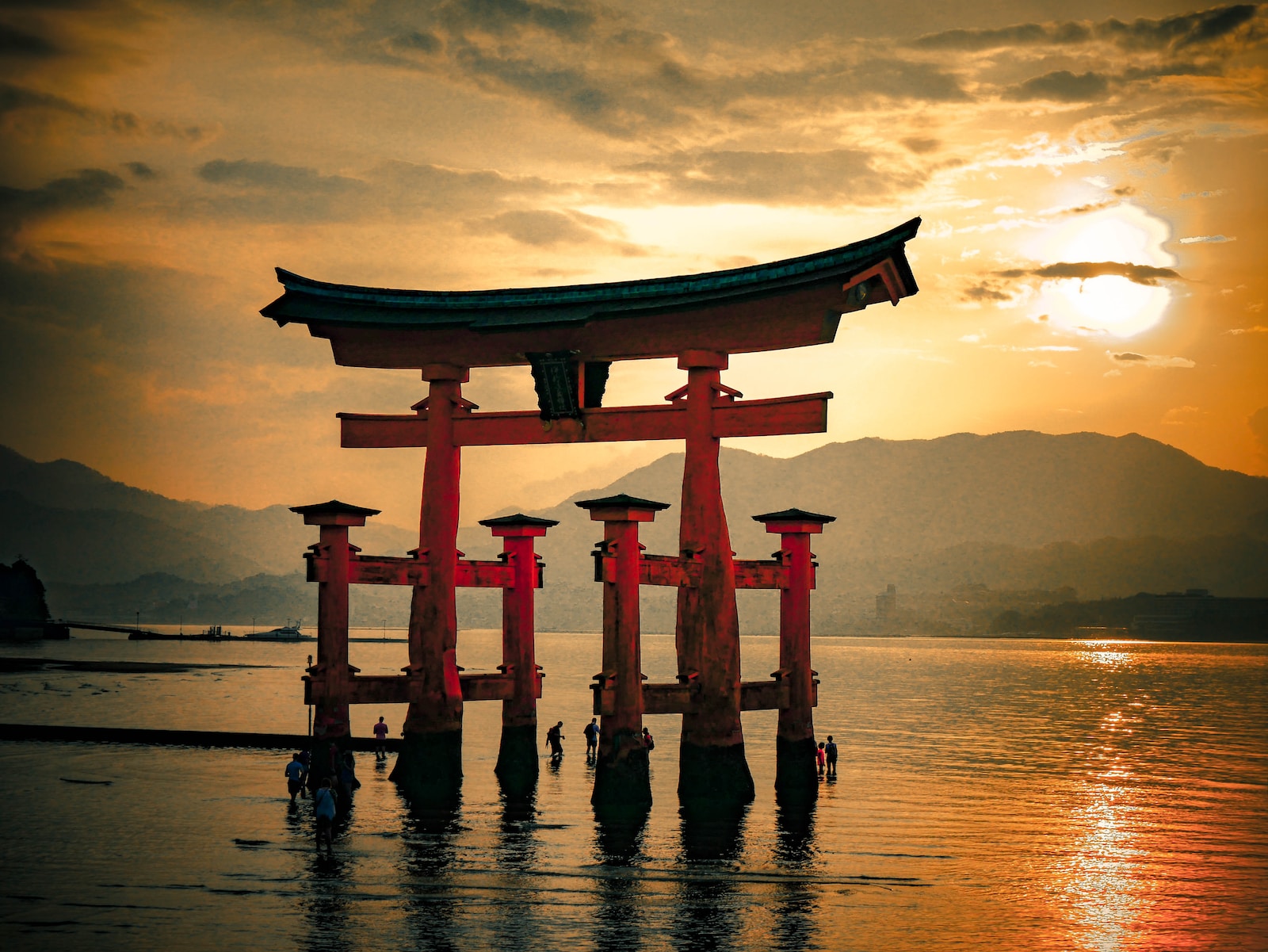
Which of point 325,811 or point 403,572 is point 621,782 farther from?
point 403,572

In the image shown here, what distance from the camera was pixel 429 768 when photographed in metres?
27.3

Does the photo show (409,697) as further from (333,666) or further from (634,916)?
(634,916)

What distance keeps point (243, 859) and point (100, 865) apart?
2684 millimetres

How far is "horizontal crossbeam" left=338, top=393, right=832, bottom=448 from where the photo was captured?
24.4 metres

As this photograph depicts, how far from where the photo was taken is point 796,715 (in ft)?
93.6

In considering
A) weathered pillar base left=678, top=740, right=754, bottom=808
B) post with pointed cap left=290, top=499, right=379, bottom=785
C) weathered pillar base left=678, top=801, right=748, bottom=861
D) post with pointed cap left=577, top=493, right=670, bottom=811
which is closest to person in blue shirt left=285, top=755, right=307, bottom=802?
post with pointed cap left=290, top=499, right=379, bottom=785

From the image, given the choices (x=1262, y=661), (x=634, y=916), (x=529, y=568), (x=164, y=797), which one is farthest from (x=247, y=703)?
(x=1262, y=661)

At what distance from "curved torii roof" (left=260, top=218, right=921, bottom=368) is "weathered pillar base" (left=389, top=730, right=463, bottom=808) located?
29.8 feet

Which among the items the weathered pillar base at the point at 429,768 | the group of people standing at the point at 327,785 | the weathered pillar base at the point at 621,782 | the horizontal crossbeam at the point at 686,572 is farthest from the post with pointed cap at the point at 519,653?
the weathered pillar base at the point at 621,782

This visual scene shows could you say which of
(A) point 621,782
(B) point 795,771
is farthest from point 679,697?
(B) point 795,771

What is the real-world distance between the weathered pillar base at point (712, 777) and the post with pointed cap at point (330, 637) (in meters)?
7.77

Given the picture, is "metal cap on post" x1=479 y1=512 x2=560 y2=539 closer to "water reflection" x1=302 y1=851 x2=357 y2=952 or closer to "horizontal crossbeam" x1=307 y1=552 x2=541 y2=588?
"horizontal crossbeam" x1=307 y1=552 x2=541 y2=588

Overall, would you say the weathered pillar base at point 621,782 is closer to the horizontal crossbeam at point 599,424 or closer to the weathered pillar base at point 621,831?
the weathered pillar base at point 621,831

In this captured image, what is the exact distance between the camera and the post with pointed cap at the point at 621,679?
2339 cm
